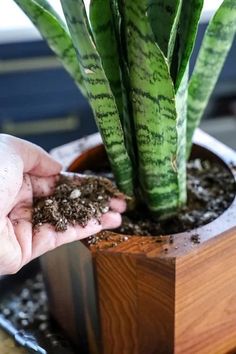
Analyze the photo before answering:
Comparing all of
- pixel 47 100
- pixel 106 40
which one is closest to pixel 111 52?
pixel 106 40

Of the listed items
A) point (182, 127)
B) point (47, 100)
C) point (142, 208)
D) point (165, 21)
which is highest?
point (165, 21)

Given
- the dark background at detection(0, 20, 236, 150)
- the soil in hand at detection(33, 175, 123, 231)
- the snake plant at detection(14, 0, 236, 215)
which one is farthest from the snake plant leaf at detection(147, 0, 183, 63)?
the dark background at detection(0, 20, 236, 150)

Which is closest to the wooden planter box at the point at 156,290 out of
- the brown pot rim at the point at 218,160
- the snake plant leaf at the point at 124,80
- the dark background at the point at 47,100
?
the brown pot rim at the point at 218,160

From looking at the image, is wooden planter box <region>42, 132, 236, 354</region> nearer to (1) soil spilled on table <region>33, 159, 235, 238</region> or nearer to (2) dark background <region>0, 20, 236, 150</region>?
(1) soil spilled on table <region>33, 159, 235, 238</region>

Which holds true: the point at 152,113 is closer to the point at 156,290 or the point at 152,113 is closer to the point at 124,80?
the point at 124,80

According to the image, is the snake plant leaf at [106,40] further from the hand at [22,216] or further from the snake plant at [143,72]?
the hand at [22,216]

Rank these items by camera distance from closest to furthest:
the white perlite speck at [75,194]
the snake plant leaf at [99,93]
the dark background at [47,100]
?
1. the snake plant leaf at [99,93]
2. the white perlite speck at [75,194]
3. the dark background at [47,100]
